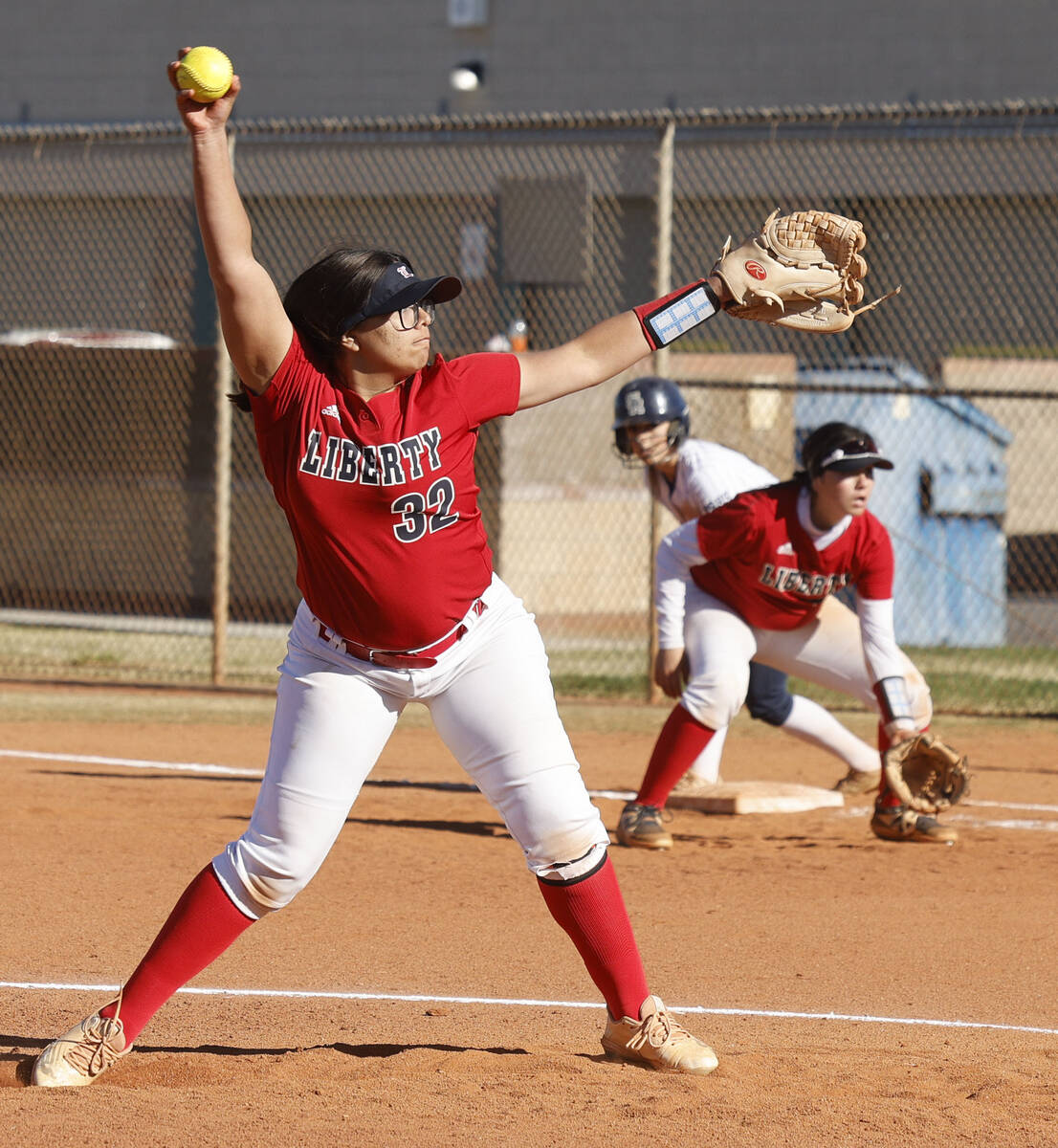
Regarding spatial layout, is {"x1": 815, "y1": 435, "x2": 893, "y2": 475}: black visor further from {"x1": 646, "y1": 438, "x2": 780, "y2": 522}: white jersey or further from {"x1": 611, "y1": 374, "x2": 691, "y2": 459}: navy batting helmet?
{"x1": 611, "y1": 374, "x2": 691, "y2": 459}: navy batting helmet

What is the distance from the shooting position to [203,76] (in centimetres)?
324

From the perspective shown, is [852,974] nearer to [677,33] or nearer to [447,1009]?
[447,1009]

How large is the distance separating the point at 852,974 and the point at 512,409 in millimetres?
2101

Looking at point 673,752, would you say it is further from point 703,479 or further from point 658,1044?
point 658,1044

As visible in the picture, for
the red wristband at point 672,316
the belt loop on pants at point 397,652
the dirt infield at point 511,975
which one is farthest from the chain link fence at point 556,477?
the belt loop on pants at point 397,652

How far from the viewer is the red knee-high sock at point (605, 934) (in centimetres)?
368

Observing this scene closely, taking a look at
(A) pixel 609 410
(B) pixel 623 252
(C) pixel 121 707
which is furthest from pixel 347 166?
(C) pixel 121 707

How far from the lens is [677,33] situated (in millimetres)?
25406

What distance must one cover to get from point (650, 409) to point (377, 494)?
361cm

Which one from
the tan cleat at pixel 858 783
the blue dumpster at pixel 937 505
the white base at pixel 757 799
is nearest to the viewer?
the white base at pixel 757 799

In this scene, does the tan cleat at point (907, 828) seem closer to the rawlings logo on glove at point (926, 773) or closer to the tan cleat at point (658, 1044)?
the rawlings logo on glove at point (926, 773)

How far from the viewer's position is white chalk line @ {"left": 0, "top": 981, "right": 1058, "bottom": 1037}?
4266 millimetres

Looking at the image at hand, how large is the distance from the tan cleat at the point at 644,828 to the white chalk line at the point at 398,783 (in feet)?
3.30

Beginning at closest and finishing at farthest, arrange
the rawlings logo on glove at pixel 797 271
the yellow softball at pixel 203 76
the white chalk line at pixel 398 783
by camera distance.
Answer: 1. the yellow softball at pixel 203 76
2. the rawlings logo on glove at pixel 797 271
3. the white chalk line at pixel 398 783
